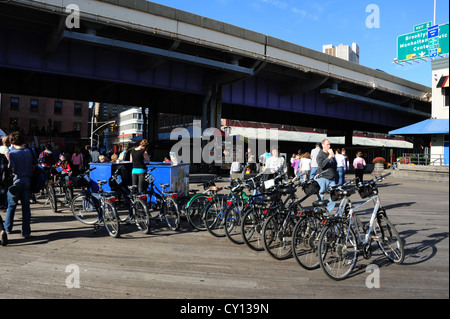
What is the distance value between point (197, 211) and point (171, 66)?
68.6ft

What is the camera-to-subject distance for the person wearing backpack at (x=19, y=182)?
6926 mm

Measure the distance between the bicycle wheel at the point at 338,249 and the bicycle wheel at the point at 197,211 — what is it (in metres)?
3.59

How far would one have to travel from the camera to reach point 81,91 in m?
29.7

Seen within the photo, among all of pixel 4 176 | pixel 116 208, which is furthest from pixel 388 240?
pixel 4 176

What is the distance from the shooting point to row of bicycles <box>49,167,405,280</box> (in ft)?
16.0

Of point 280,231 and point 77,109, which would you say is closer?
point 280,231

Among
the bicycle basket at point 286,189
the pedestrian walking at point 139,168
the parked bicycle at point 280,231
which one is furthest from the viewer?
the pedestrian walking at point 139,168

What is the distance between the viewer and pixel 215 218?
7469 millimetres

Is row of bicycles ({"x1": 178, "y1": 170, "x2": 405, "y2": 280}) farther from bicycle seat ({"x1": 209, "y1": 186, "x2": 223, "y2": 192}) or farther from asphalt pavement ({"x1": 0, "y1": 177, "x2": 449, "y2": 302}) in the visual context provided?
asphalt pavement ({"x1": 0, "y1": 177, "x2": 449, "y2": 302})

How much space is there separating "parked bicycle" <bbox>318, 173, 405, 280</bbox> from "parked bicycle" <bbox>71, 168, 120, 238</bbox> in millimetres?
4264

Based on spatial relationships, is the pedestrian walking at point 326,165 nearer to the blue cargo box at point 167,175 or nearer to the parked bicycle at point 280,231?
the parked bicycle at point 280,231

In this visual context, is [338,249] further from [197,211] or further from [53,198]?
[53,198]

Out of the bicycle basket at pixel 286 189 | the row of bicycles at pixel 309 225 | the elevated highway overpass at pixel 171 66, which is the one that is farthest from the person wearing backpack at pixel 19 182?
the elevated highway overpass at pixel 171 66
